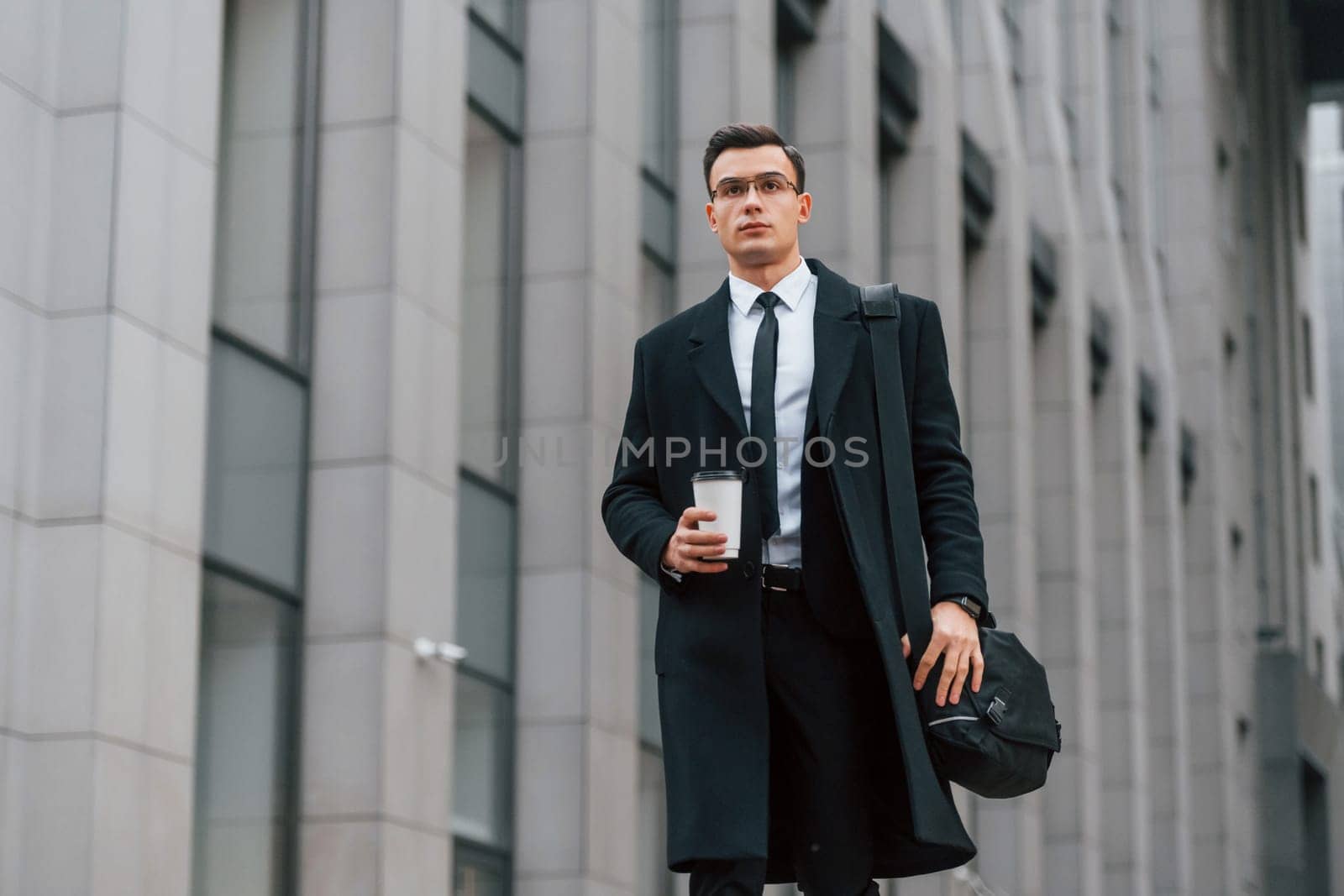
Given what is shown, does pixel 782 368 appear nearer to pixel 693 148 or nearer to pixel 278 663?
pixel 278 663

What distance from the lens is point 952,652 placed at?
515cm

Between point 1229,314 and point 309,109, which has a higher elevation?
point 1229,314

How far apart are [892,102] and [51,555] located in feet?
56.2

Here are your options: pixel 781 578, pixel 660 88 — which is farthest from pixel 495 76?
pixel 781 578

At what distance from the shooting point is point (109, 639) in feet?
36.5

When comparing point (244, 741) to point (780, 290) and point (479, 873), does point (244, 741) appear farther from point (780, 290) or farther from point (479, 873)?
point (780, 290)

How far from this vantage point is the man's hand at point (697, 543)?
4.97m

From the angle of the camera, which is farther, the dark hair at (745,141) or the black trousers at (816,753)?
the dark hair at (745,141)

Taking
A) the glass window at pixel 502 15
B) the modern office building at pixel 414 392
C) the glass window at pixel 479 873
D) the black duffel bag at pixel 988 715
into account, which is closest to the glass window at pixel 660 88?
the modern office building at pixel 414 392

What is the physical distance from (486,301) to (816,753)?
12.6 meters

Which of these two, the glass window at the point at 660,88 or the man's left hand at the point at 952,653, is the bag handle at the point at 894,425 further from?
the glass window at the point at 660,88

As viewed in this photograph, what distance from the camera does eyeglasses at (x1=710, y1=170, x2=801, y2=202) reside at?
539cm

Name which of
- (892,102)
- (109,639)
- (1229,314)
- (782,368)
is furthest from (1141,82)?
(782,368)

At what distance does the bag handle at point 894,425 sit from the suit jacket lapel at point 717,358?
338 mm
